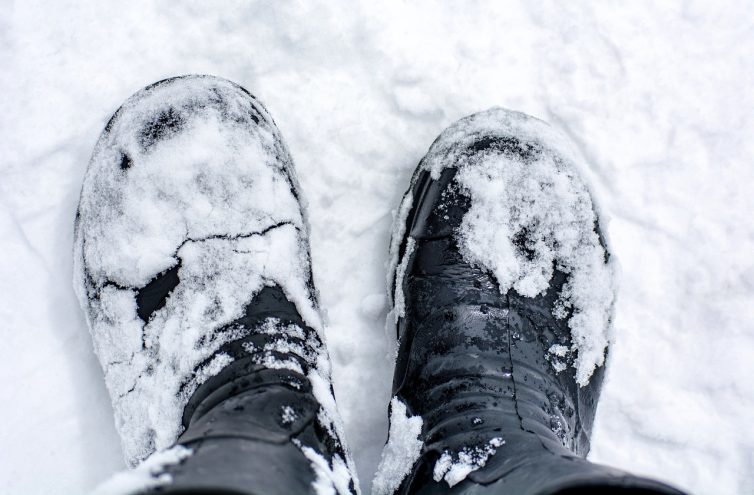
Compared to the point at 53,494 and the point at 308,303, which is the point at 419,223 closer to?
the point at 308,303

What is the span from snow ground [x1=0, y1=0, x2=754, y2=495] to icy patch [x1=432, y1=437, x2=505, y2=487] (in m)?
0.31

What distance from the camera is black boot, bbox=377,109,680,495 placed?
102cm

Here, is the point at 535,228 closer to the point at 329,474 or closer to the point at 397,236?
the point at 397,236

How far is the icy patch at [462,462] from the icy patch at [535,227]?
1.06 ft

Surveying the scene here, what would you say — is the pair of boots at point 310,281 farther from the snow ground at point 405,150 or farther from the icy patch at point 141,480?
the icy patch at point 141,480

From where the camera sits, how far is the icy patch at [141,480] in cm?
53

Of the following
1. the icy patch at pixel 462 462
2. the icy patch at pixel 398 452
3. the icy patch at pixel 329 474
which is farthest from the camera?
the icy patch at pixel 398 452

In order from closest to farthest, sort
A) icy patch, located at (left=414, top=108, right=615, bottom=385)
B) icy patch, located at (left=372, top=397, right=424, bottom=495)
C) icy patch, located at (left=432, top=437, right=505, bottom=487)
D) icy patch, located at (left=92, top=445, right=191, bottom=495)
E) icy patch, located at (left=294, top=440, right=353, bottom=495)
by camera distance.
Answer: icy patch, located at (left=92, top=445, right=191, bottom=495) → icy patch, located at (left=294, top=440, right=353, bottom=495) → icy patch, located at (left=432, top=437, right=505, bottom=487) → icy patch, located at (left=372, top=397, right=424, bottom=495) → icy patch, located at (left=414, top=108, right=615, bottom=385)

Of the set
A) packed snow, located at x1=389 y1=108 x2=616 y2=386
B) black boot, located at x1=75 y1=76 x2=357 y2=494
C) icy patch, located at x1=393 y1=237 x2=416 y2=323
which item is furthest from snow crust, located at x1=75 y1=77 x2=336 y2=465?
packed snow, located at x1=389 y1=108 x2=616 y2=386

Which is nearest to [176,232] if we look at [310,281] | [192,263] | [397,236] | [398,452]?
[192,263]

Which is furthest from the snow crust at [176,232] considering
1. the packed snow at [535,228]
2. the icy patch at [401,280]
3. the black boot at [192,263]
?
the packed snow at [535,228]

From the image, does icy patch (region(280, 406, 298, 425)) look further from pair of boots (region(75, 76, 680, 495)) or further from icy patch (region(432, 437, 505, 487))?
icy patch (region(432, 437, 505, 487))

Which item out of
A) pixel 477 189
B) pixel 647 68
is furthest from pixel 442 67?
pixel 647 68

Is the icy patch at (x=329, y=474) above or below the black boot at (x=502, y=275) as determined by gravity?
below
